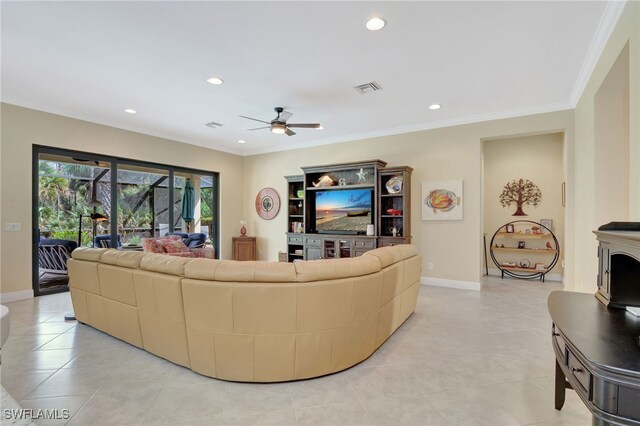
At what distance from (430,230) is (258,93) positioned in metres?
3.73

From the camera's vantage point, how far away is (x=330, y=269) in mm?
2279

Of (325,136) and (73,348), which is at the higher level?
(325,136)

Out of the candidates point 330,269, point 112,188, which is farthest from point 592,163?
point 112,188

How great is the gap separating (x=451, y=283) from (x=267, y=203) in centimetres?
454

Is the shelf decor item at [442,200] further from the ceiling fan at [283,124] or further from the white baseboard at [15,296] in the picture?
the white baseboard at [15,296]

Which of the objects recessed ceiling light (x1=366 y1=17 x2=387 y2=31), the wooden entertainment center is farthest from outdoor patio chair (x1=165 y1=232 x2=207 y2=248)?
recessed ceiling light (x1=366 y1=17 x2=387 y2=31)

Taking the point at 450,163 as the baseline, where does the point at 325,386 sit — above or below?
below

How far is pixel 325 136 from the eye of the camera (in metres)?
6.50

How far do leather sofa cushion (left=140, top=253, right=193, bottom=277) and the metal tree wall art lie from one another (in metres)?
6.39

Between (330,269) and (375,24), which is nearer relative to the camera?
(330,269)

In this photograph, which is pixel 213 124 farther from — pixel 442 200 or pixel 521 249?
pixel 521 249

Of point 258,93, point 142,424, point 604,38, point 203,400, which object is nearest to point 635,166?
point 604,38

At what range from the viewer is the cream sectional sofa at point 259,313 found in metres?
2.18

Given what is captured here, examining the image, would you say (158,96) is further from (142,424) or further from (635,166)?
(635,166)
